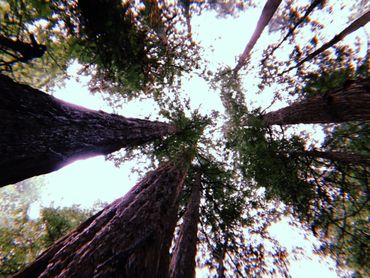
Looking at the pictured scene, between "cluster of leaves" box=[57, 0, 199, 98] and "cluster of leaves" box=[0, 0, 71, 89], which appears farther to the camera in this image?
"cluster of leaves" box=[57, 0, 199, 98]

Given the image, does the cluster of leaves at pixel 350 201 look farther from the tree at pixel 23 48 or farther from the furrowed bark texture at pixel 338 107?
the tree at pixel 23 48

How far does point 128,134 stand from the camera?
417 centimetres

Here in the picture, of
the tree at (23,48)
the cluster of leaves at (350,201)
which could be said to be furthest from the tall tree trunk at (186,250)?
the tree at (23,48)

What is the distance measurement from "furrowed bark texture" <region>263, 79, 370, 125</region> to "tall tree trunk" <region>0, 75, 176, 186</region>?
536cm

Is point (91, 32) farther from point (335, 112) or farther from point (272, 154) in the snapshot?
point (272, 154)

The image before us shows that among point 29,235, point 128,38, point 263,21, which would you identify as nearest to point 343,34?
point 263,21

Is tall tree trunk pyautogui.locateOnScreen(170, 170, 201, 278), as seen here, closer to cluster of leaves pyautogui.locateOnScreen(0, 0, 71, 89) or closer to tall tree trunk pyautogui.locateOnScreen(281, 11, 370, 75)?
cluster of leaves pyautogui.locateOnScreen(0, 0, 71, 89)

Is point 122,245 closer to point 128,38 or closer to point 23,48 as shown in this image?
point 23,48

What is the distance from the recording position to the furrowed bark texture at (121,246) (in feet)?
6.97

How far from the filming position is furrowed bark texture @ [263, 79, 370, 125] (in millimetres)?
3869

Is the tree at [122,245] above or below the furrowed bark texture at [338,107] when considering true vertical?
below

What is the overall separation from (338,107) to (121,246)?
5.53 meters

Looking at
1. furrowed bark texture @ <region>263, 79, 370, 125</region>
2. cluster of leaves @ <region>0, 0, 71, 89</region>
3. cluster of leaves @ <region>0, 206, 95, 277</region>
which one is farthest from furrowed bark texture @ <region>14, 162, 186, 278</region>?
cluster of leaves @ <region>0, 206, 95, 277</region>

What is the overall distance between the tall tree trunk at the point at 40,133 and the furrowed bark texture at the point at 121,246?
1176mm
